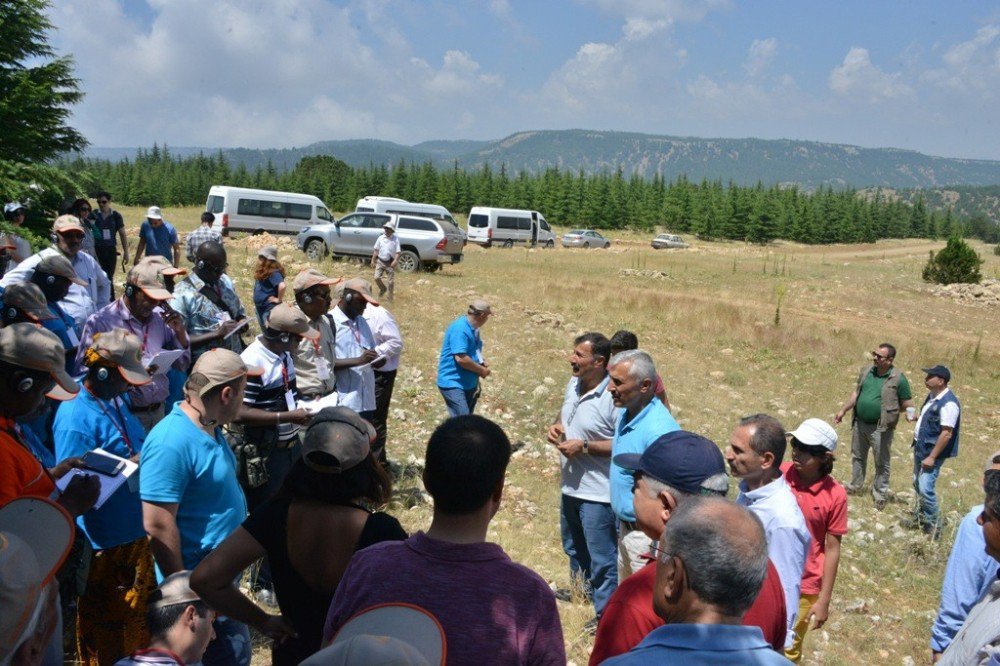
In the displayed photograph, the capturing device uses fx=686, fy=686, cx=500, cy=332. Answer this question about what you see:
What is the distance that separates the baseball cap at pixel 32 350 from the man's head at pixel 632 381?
2.54m

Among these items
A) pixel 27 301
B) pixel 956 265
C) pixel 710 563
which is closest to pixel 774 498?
pixel 710 563

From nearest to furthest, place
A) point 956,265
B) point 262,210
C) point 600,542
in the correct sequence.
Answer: point 600,542 → point 262,210 → point 956,265

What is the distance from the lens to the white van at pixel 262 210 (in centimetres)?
2575

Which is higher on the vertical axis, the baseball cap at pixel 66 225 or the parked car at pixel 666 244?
the baseball cap at pixel 66 225

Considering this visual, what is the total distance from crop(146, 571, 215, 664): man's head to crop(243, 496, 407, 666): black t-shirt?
30 cm

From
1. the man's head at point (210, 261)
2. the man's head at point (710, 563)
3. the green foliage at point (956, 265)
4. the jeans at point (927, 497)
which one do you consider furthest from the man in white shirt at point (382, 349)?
the green foliage at point (956, 265)

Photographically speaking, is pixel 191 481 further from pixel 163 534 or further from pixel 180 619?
pixel 180 619

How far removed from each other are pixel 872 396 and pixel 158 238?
990 cm

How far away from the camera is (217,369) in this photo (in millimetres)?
2719

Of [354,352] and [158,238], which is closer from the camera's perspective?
[354,352]

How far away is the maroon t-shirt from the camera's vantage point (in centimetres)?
191

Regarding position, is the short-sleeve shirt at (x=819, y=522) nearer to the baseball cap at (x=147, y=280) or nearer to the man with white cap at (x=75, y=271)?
the baseball cap at (x=147, y=280)

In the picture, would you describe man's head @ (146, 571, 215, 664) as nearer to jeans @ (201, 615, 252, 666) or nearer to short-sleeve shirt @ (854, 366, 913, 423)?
jeans @ (201, 615, 252, 666)

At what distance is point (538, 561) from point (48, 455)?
133 inches
